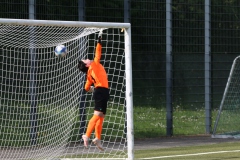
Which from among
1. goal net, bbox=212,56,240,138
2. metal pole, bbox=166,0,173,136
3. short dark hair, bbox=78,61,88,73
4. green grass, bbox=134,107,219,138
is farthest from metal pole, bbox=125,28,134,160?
metal pole, bbox=166,0,173,136

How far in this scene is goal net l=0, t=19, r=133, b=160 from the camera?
14.1 m

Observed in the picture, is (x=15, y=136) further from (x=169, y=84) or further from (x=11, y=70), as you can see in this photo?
(x=169, y=84)

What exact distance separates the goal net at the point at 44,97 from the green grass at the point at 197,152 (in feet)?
1.98

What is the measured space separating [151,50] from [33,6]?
3.97 meters

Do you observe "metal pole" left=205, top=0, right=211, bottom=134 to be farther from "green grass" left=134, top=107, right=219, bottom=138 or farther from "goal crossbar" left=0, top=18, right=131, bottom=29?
"goal crossbar" left=0, top=18, right=131, bottom=29

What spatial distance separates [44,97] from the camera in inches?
591

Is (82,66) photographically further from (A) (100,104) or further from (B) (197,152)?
(B) (197,152)

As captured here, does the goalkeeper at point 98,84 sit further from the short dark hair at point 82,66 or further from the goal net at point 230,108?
the goal net at point 230,108

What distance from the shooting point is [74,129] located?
1554cm

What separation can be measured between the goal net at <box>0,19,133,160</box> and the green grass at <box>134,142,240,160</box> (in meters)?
0.60

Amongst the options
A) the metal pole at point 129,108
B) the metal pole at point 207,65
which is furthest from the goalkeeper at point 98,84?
the metal pole at point 207,65

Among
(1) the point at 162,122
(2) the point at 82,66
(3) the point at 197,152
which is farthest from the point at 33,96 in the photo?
(1) the point at 162,122

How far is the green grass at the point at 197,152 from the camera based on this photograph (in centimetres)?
1249

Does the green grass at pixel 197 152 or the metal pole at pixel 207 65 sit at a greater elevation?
the metal pole at pixel 207 65
